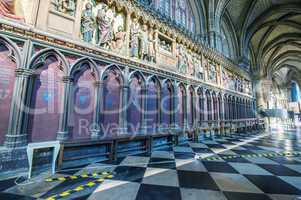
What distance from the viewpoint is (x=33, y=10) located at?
3.74 meters

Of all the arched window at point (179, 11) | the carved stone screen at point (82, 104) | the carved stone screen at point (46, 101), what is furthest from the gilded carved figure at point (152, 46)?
the carved stone screen at point (46, 101)

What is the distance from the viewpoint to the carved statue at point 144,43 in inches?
243

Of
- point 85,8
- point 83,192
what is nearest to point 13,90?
point 83,192

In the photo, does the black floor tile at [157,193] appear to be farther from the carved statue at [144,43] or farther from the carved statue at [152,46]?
the carved statue at [152,46]

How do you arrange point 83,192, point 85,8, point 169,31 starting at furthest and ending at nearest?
1. point 169,31
2. point 85,8
3. point 83,192

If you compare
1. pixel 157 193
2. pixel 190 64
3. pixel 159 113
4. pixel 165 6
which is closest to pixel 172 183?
pixel 157 193

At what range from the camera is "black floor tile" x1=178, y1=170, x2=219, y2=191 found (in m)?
2.55

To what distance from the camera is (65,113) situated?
3.96m

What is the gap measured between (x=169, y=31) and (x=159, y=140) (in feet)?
17.7

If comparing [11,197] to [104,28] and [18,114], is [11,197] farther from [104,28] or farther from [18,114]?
[104,28]

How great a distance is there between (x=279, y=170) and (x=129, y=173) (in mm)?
3437

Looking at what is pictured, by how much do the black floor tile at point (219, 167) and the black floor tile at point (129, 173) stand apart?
159cm

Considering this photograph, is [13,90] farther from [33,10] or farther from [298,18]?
[298,18]

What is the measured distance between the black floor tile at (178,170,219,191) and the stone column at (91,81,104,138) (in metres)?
2.62
